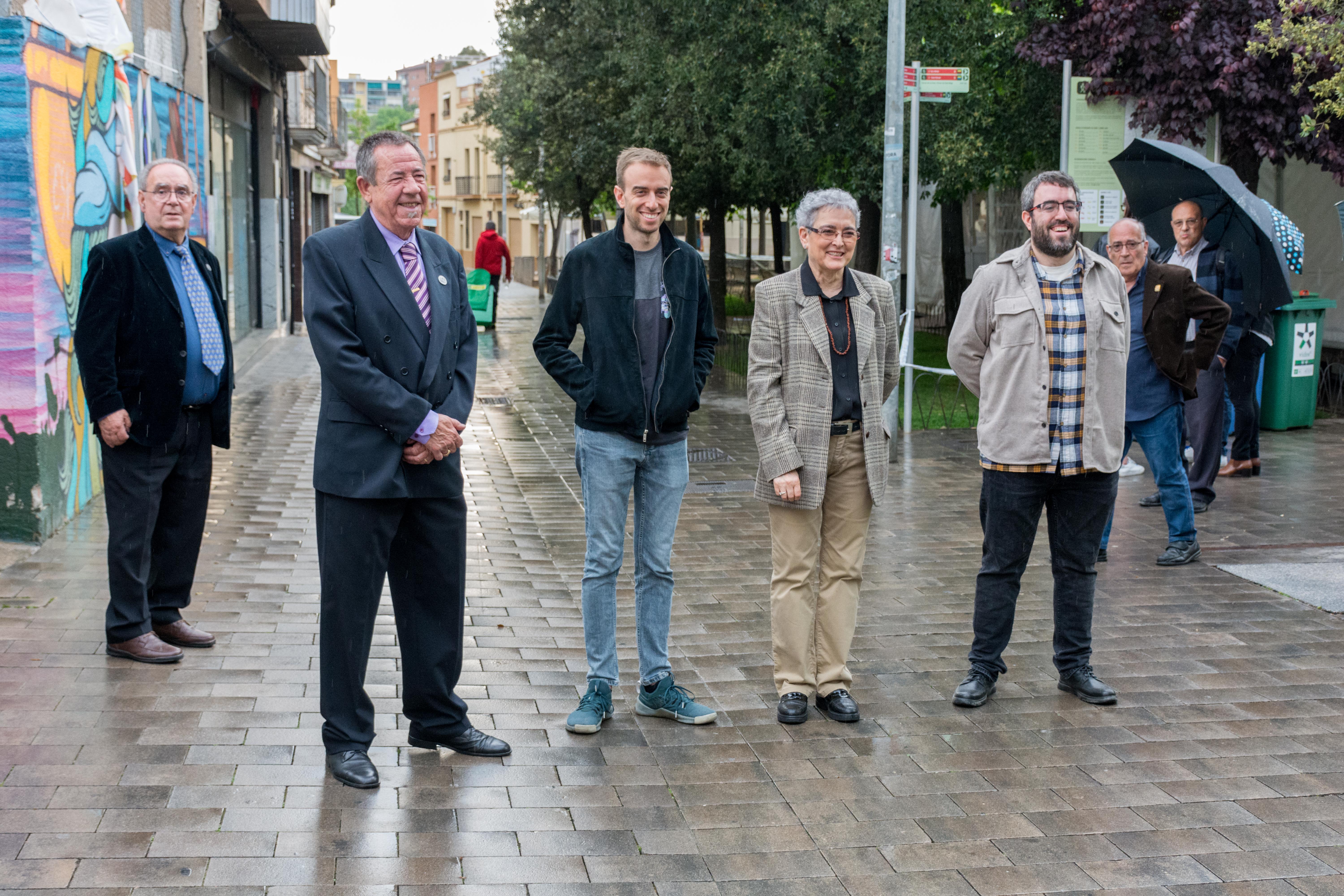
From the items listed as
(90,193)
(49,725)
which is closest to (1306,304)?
(90,193)

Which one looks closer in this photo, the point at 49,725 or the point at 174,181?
the point at 49,725

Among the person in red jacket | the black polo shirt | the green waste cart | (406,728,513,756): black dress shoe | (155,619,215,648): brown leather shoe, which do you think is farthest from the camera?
the person in red jacket

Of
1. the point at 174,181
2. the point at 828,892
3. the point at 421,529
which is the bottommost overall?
the point at 828,892

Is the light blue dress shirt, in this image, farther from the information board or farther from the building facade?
the information board

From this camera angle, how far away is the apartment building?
81.0 m

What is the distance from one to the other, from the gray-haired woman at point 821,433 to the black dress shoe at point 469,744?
107 centimetres

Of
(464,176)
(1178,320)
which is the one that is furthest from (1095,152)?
(464,176)

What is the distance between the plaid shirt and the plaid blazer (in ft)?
2.07

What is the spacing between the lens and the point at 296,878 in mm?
3756

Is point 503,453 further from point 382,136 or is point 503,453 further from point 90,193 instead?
point 382,136

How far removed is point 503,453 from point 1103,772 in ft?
25.2

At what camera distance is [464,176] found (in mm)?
88688

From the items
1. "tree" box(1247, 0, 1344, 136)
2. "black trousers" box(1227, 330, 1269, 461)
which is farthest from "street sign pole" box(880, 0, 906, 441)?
"tree" box(1247, 0, 1344, 136)

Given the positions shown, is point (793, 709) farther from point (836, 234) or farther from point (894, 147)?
point (894, 147)
